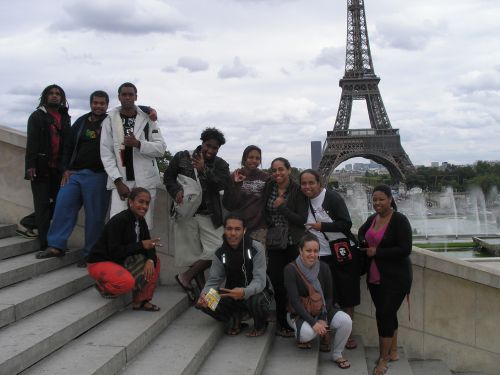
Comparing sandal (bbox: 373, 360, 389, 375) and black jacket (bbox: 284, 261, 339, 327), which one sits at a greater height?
black jacket (bbox: 284, 261, 339, 327)

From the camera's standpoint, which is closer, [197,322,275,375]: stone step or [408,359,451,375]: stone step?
[197,322,275,375]: stone step

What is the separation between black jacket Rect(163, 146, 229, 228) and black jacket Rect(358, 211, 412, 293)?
65.2 inches

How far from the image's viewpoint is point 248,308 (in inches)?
186

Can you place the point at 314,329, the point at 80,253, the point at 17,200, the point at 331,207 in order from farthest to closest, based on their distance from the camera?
the point at 17,200, the point at 80,253, the point at 331,207, the point at 314,329

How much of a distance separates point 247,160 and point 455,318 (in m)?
2.85

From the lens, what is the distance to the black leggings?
473 centimetres

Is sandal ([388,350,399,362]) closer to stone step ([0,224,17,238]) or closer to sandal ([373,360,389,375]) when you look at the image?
sandal ([373,360,389,375])

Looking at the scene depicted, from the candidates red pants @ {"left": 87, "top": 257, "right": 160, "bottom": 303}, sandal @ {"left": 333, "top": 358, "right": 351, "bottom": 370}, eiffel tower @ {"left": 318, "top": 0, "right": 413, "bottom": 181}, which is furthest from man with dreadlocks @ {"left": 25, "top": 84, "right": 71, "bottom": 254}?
eiffel tower @ {"left": 318, "top": 0, "right": 413, "bottom": 181}

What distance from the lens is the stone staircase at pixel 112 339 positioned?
3611mm

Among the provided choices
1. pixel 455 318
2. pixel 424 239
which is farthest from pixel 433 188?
pixel 455 318

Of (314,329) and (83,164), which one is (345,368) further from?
(83,164)

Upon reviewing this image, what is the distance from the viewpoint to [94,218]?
542cm

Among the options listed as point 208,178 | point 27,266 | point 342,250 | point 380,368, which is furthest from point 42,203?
point 380,368

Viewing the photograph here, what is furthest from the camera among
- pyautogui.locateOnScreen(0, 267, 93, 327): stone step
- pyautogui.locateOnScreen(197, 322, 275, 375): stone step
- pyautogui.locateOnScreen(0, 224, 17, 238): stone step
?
pyautogui.locateOnScreen(0, 224, 17, 238): stone step
